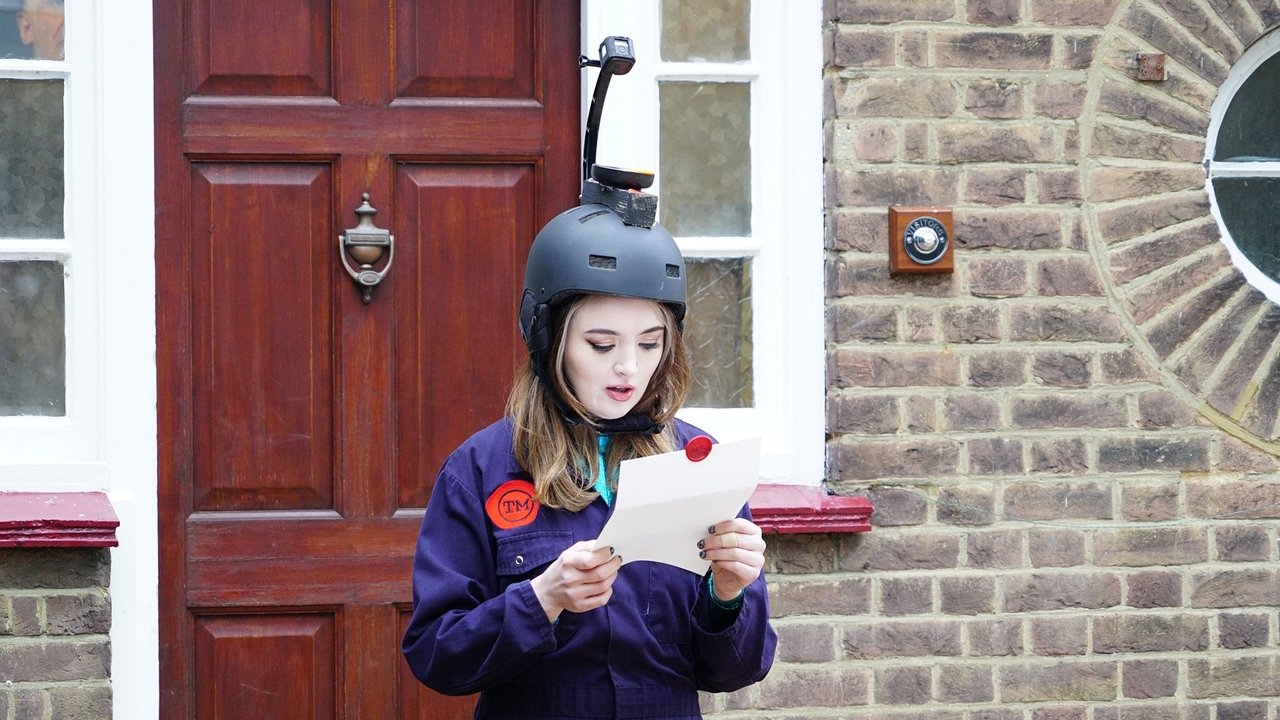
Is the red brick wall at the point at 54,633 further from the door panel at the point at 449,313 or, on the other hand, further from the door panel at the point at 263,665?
the door panel at the point at 449,313

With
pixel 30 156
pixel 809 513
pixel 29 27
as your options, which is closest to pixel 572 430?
pixel 809 513

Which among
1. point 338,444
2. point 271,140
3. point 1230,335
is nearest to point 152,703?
point 338,444

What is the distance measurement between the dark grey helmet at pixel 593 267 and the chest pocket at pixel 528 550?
275mm

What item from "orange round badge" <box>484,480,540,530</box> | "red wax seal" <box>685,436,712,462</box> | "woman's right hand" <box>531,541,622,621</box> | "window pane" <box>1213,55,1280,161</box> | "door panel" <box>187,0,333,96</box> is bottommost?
"woman's right hand" <box>531,541,622,621</box>

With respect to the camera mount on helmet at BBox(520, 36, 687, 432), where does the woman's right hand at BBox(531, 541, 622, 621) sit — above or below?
below

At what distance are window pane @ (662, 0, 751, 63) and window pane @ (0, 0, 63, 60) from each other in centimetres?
155

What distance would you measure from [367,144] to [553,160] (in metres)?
0.49

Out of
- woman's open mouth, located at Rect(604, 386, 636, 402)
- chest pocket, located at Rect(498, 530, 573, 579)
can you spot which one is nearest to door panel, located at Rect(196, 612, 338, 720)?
chest pocket, located at Rect(498, 530, 573, 579)

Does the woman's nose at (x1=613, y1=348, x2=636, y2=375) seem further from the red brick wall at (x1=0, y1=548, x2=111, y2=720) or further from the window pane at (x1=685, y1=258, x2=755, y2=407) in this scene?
the red brick wall at (x1=0, y1=548, x2=111, y2=720)

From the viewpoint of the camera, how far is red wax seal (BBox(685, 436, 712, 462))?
2.09 metres

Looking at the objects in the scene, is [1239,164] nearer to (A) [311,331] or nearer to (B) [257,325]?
(A) [311,331]

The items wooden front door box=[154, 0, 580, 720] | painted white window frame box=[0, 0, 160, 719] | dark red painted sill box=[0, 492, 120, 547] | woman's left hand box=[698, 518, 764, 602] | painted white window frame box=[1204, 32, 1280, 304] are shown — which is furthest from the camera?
painted white window frame box=[1204, 32, 1280, 304]

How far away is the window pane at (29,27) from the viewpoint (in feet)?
12.4

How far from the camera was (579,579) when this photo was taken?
84.4 inches
